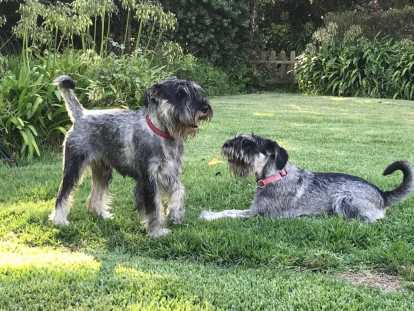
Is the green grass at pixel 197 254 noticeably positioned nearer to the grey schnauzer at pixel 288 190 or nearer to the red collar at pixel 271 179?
the grey schnauzer at pixel 288 190

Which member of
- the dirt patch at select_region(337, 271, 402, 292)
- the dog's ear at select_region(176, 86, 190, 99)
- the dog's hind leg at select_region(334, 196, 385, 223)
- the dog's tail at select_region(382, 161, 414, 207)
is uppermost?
the dog's ear at select_region(176, 86, 190, 99)

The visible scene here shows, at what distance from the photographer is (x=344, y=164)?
8.65 m

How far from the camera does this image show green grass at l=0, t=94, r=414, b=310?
399 centimetres

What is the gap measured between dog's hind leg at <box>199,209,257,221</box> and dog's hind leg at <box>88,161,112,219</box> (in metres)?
1.00

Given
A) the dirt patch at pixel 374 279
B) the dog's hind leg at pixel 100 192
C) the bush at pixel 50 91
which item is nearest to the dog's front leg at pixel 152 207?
the dog's hind leg at pixel 100 192

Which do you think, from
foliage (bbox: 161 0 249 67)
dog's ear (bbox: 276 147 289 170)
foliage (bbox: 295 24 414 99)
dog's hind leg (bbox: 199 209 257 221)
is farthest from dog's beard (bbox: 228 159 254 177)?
foliage (bbox: 161 0 249 67)

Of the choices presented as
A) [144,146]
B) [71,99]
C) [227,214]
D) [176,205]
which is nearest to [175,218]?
[176,205]

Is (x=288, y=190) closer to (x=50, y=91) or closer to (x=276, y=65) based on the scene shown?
(x=50, y=91)

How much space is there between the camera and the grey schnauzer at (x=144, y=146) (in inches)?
A: 217

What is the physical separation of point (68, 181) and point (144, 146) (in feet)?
3.03

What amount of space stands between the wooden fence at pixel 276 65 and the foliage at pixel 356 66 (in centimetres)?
235

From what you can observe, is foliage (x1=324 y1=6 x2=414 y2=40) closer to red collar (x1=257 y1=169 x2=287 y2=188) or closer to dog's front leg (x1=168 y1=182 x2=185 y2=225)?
red collar (x1=257 y1=169 x2=287 y2=188)

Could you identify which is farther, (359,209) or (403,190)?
(403,190)

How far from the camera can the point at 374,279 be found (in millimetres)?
4566
